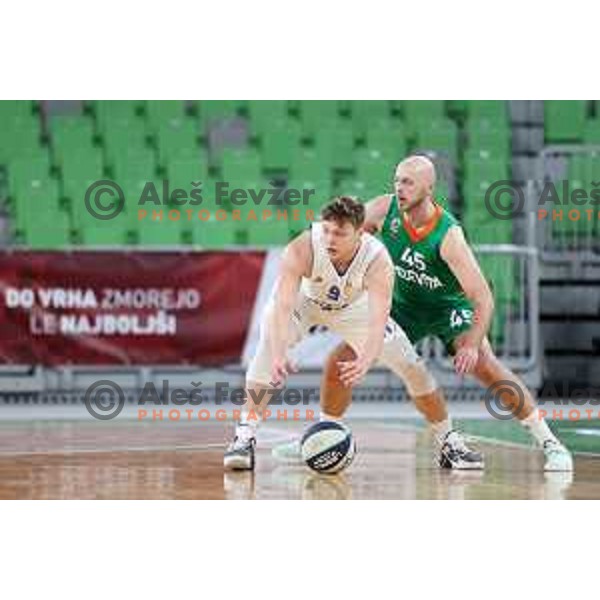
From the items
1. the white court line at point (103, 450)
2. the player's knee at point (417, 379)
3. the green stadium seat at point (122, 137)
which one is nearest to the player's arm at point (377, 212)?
the player's knee at point (417, 379)

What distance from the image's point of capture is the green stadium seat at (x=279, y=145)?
14.9m

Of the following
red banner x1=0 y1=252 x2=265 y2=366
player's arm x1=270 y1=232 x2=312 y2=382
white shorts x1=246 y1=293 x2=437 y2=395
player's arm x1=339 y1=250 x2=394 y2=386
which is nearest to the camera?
player's arm x1=339 y1=250 x2=394 y2=386

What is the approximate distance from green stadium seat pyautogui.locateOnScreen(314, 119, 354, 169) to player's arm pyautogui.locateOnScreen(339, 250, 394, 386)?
301 inches

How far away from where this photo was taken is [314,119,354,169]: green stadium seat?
14930 millimetres

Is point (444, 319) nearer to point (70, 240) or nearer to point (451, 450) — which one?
point (451, 450)

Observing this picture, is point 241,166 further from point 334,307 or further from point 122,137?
point 334,307

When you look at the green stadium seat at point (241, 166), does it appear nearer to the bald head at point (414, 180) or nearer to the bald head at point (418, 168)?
the bald head at point (414, 180)

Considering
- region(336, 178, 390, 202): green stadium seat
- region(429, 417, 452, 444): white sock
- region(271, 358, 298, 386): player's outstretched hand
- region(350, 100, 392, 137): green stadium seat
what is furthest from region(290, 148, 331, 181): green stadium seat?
region(271, 358, 298, 386): player's outstretched hand

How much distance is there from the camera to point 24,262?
1265 cm

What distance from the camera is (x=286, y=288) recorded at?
23.5 ft

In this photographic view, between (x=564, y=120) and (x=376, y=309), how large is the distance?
8618mm

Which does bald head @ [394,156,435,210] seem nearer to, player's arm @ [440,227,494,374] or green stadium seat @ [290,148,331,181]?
player's arm @ [440,227,494,374]

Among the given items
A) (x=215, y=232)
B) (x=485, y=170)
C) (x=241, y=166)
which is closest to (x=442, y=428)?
(x=215, y=232)

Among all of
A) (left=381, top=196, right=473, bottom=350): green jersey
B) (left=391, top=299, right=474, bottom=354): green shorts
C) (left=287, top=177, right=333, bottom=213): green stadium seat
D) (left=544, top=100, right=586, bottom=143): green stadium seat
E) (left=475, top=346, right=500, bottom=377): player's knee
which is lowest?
(left=475, top=346, right=500, bottom=377): player's knee
